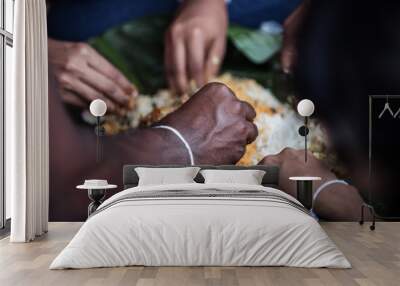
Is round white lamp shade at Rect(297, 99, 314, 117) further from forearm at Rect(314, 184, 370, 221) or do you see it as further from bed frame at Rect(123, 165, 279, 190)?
forearm at Rect(314, 184, 370, 221)

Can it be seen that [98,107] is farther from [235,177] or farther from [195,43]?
[235,177]

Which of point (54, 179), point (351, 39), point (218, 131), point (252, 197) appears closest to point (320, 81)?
point (351, 39)

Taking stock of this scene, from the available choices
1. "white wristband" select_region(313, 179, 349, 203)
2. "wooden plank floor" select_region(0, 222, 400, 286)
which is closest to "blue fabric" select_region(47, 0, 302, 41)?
"white wristband" select_region(313, 179, 349, 203)

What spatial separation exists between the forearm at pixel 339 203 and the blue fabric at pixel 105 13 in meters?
2.44

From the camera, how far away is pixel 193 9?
8.09 meters

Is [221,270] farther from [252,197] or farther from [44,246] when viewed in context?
[44,246]

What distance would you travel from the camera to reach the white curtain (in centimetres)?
635

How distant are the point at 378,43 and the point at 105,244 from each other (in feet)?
16.3

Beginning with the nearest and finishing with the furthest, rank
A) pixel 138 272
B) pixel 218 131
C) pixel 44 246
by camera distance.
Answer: pixel 138 272 < pixel 44 246 < pixel 218 131

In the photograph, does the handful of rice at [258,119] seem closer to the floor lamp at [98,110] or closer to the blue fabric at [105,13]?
the floor lamp at [98,110]

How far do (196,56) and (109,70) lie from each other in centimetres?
118

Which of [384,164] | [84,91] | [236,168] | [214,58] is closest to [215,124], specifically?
[236,168]

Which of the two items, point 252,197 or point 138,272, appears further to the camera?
point 252,197

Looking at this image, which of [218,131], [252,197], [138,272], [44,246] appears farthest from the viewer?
[218,131]
